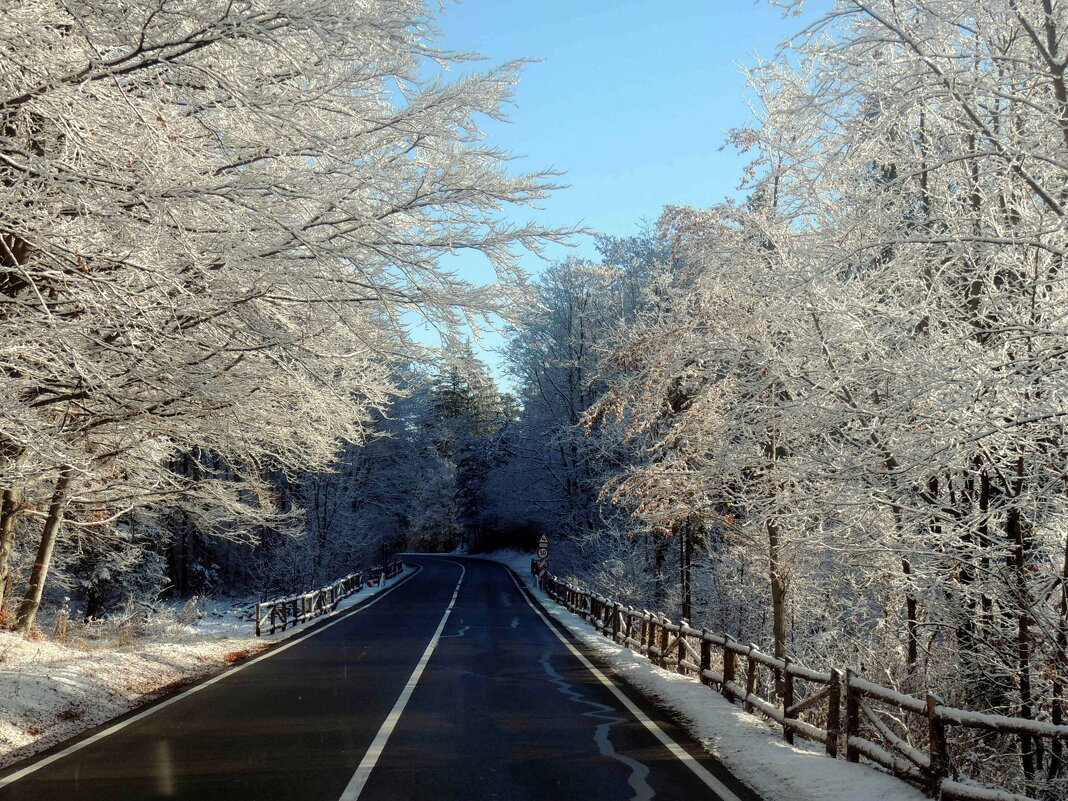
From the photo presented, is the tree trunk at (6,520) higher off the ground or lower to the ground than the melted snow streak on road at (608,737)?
higher

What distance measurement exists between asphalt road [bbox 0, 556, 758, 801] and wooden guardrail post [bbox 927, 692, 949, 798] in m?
1.39

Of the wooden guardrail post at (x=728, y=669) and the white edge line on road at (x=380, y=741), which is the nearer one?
the white edge line on road at (x=380, y=741)

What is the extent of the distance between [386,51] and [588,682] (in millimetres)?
9036

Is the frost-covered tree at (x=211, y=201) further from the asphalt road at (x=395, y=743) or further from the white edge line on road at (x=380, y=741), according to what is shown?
the white edge line on road at (x=380, y=741)

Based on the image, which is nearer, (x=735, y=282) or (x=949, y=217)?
(x=949, y=217)

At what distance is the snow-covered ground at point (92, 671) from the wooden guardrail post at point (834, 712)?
7.19 meters

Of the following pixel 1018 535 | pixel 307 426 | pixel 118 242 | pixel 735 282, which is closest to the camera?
pixel 118 242

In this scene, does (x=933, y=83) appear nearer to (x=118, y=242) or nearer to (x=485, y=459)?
(x=118, y=242)

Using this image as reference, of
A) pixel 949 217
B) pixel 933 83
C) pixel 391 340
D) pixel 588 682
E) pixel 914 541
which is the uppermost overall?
pixel 933 83

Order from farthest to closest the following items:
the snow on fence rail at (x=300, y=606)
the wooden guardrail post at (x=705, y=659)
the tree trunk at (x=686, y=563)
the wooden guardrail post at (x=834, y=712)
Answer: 1. the tree trunk at (x=686, y=563)
2. the snow on fence rail at (x=300, y=606)
3. the wooden guardrail post at (x=705, y=659)
4. the wooden guardrail post at (x=834, y=712)

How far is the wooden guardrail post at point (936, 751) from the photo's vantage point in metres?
5.64

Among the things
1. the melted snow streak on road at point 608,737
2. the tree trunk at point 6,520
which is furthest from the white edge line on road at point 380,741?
the tree trunk at point 6,520

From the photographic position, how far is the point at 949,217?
24.7 feet

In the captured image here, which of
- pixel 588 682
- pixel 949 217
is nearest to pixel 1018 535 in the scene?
pixel 949 217
